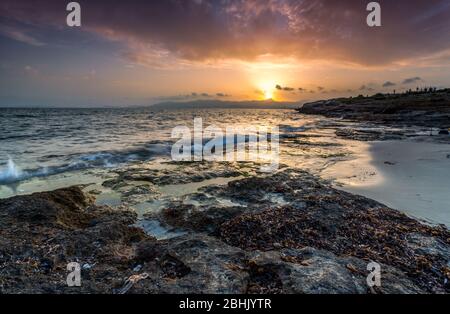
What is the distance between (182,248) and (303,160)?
460 inches

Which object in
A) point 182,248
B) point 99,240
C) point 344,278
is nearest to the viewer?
point 344,278

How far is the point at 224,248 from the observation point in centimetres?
495

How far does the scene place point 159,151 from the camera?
18984mm

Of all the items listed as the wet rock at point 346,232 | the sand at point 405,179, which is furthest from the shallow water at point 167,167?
the wet rock at point 346,232

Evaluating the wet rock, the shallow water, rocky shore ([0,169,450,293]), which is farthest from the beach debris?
the shallow water

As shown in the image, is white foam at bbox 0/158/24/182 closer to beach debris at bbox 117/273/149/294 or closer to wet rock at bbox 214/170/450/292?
wet rock at bbox 214/170/450/292

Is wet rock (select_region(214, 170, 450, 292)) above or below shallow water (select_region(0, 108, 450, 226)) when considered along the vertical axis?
below

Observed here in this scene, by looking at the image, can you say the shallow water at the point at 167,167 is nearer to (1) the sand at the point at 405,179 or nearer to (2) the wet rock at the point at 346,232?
(1) the sand at the point at 405,179

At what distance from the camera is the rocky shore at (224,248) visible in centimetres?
389

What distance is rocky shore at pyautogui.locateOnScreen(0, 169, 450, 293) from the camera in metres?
3.89

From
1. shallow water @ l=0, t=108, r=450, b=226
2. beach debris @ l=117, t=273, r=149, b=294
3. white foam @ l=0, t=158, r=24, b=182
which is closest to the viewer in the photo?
beach debris @ l=117, t=273, r=149, b=294

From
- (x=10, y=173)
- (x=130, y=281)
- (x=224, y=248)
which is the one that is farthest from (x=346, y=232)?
(x=10, y=173)
